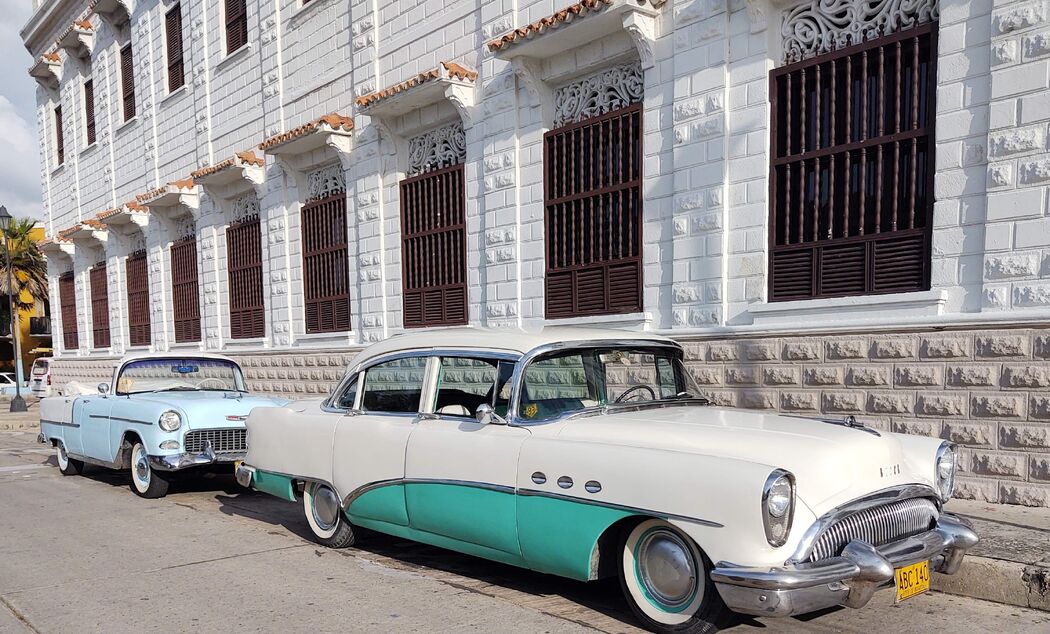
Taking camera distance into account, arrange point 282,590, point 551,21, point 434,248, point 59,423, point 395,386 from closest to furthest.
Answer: point 282,590, point 395,386, point 551,21, point 59,423, point 434,248

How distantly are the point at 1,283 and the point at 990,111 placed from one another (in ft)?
117

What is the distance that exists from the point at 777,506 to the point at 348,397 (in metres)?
3.43

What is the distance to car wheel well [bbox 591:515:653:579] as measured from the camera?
4.01m

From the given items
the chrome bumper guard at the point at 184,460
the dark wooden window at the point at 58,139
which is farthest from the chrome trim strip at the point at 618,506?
the dark wooden window at the point at 58,139

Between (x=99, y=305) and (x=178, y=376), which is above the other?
(x=99, y=305)

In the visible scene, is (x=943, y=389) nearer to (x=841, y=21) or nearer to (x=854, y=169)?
(x=854, y=169)

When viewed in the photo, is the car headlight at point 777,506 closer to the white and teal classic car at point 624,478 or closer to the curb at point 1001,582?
the white and teal classic car at point 624,478

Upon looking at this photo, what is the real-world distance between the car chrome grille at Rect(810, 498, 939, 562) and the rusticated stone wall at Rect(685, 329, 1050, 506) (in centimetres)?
280

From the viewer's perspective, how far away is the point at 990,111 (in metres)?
6.43

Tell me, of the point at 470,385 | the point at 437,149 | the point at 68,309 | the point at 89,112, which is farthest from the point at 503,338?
the point at 68,309

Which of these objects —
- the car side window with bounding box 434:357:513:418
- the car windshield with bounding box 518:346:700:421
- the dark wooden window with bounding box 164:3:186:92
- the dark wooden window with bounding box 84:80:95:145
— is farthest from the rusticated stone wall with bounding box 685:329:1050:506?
the dark wooden window with bounding box 84:80:95:145

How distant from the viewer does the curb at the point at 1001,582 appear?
14.1ft

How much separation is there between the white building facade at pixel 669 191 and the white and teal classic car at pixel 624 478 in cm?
224

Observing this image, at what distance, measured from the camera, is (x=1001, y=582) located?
444 cm
